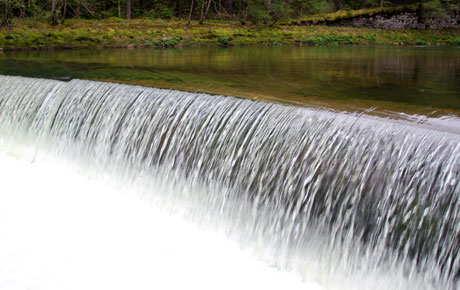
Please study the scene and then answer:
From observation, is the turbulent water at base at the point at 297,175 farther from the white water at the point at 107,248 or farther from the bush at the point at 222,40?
the bush at the point at 222,40

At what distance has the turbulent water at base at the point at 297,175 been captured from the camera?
2875 millimetres

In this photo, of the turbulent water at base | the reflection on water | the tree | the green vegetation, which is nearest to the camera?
the turbulent water at base

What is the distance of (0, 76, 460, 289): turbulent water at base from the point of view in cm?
288

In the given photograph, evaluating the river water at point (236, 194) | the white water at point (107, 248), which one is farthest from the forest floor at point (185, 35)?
the white water at point (107, 248)

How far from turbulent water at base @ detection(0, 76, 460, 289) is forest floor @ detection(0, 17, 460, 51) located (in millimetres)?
8318

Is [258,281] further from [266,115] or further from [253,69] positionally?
[253,69]

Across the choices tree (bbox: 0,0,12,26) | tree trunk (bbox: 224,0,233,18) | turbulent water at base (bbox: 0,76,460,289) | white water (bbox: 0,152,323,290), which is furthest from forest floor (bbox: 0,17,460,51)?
white water (bbox: 0,152,323,290)

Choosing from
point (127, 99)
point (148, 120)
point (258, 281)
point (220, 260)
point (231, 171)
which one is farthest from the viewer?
point (127, 99)

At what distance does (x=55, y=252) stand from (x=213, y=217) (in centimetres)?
136

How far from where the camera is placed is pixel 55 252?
3.76 metres

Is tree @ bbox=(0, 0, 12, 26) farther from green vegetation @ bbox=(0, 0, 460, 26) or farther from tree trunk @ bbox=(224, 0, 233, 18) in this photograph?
tree trunk @ bbox=(224, 0, 233, 18)

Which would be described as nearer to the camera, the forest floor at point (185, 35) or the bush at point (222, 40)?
the forest floor at point (185, 35)

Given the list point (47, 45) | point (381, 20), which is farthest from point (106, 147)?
point (381, 20)

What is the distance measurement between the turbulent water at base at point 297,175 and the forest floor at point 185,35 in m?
8.32
